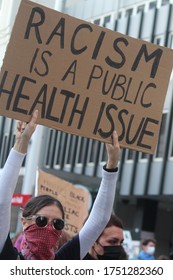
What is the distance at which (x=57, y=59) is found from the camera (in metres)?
3.20

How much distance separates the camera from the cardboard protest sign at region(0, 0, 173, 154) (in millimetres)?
3092

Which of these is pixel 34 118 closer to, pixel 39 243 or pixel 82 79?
pixel 82 79

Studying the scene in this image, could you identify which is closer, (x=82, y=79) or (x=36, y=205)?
(x=36, y=205)

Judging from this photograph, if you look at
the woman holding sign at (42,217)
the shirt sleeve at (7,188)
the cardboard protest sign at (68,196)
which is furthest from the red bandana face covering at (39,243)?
the cardboard protest sign at (68,196)

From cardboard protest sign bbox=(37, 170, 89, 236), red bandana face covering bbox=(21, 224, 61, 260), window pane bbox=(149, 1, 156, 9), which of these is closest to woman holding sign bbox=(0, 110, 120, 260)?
red bandana face covering bbox=(21, 224, 61, 260)

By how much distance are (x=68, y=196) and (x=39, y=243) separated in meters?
4.05

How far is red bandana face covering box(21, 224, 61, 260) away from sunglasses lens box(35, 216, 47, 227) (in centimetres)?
1

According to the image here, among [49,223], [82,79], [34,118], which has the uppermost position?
[82,79]

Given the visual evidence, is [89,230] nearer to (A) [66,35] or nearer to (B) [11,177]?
(B) [11,177]

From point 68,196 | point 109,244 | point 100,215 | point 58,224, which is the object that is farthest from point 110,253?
point 68,196

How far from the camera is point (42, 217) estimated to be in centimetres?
288

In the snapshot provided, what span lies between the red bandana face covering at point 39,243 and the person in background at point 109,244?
48 centimetres
